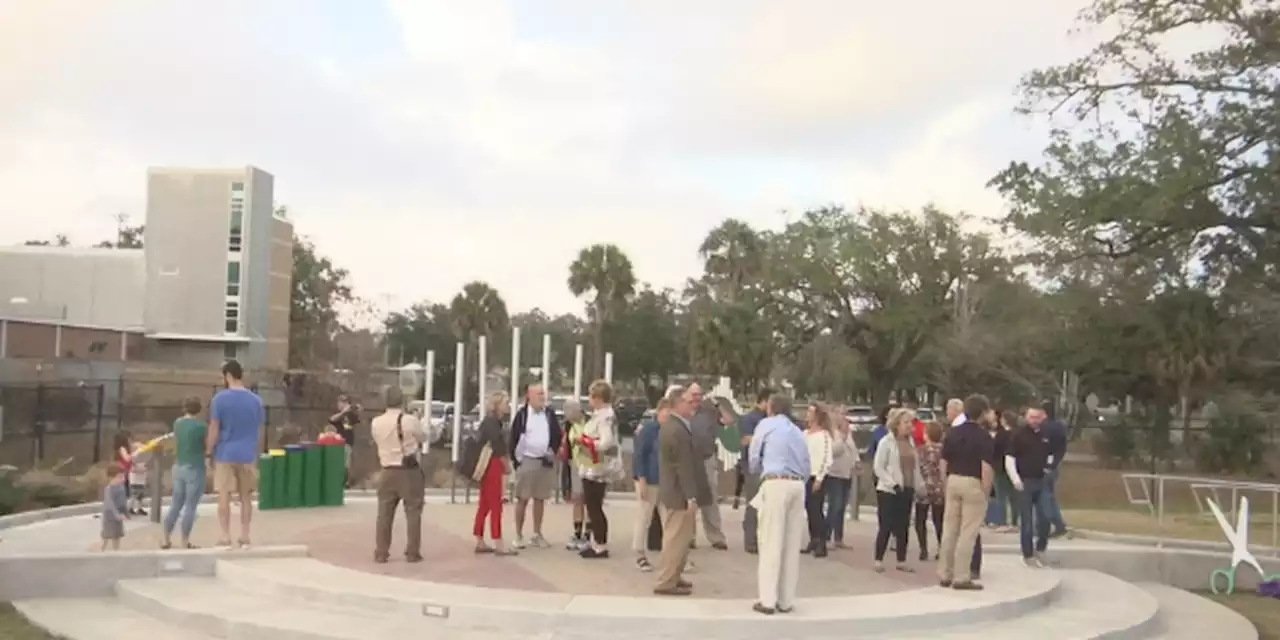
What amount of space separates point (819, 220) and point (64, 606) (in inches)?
1799

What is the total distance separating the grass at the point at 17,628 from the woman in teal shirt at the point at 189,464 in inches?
67.9

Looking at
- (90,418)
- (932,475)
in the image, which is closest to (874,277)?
(90,418)

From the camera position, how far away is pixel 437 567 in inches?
434

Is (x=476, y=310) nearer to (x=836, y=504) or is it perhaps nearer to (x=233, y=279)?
(x=233, y=279)

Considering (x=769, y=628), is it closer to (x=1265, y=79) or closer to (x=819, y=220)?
(x=1265, y=79)

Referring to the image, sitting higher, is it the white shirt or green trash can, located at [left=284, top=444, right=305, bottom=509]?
the white shirt

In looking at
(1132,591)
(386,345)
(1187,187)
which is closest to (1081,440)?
(1187,187)

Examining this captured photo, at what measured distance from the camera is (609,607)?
9211 millimetres

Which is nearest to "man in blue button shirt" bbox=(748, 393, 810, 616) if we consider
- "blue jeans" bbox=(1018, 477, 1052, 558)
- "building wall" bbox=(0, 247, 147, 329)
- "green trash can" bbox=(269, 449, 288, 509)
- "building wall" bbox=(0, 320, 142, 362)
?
"blue jeans" bbox=(1018, 477, 1052, 558)

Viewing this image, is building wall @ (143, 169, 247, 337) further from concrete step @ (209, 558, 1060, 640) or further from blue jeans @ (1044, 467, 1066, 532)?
concrete step @ (209, 558, 1060, 640)

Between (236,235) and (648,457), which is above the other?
(236,235)

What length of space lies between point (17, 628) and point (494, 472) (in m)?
4.28

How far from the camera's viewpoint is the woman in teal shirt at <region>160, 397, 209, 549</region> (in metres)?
11.0

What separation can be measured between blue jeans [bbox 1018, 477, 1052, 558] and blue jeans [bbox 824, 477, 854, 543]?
1850 mm
